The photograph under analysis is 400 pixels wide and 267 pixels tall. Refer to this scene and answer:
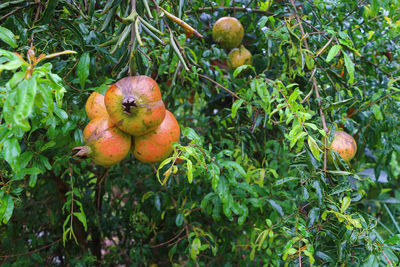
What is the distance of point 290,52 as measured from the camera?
1.26 meters

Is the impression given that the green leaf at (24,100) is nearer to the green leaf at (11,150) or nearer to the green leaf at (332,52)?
the green leaf at (11,150)

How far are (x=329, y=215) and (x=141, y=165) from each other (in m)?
1.48

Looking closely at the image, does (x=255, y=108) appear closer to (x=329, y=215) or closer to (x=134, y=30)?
(x=329, y=215)

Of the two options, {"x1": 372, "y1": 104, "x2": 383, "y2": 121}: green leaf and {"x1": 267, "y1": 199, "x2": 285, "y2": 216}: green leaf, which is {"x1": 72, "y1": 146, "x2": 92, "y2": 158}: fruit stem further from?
{"x1": 372, "y1": 104, "x2": 383, "y2": 121}: green leaf

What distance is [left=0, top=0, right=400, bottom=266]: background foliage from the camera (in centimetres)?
95

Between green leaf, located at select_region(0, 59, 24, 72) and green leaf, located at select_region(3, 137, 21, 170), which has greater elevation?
green leaf, located at select_region(0, 59, 24, 72)

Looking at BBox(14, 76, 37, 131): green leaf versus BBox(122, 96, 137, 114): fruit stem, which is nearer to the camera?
BBox(14, 76, 37, 131): green leaf

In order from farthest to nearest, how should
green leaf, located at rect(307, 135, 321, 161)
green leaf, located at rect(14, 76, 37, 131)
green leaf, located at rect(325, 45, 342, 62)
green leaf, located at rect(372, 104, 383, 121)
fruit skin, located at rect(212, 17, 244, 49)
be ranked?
fruit skin, located at rect(212, 17, 244, 49)
green leaf, located at rect(372, 104, 383, 121)
green leaf, located at rect(325, 45, 342, 62)
green leaf, located at rect(307, 135, 321, 161)
green leaf, located at rect(14, 76, 37, 131)

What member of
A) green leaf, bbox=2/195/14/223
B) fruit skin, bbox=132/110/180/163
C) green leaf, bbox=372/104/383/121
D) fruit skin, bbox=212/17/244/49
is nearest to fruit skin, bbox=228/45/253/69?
fruit skin, bbox=212/17/244/49

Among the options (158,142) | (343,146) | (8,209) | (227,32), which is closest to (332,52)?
(343,146)

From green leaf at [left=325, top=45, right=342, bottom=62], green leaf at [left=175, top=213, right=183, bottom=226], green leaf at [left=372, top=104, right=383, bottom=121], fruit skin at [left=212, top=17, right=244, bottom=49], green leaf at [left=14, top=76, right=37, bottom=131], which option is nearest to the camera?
green leaf at [left=14, top=76, right=37, bottom=131]

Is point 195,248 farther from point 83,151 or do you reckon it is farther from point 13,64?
point 13,64

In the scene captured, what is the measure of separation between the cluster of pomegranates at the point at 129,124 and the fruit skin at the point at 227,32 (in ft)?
3.24

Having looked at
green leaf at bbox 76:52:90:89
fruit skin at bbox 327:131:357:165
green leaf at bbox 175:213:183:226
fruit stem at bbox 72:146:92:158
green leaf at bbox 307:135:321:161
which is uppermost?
green leaf at bbox 76:52:90:89
